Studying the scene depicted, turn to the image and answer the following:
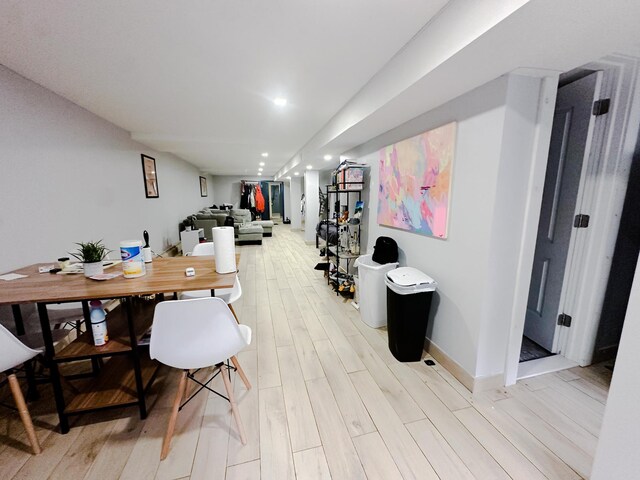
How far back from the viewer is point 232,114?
3.08 meters

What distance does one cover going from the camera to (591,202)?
6.38 feet

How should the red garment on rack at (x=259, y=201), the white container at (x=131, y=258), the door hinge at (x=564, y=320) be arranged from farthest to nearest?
the red garment on rack at (x=259, y=201) < the door hinge at (x=564, y=320) < the white container at (x=131, y=258)

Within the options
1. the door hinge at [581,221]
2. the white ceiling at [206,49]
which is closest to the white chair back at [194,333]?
the white ceiling at [206,49]

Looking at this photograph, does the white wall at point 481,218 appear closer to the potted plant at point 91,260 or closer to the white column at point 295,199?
the potted plant at point 91,260

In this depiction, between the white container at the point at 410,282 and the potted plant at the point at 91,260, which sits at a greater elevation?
the potted plant at the point at 91,260

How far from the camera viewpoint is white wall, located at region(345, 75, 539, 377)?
1.57 metres

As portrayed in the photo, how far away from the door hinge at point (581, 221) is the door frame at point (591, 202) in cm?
3

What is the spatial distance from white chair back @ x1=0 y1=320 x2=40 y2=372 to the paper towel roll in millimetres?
990

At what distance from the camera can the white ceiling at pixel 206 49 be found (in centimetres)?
134

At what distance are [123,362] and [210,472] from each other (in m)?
1.10

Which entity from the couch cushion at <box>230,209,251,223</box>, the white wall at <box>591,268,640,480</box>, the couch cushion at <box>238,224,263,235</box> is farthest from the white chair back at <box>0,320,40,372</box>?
the couch cushion at <box>230,209,251,223</box>

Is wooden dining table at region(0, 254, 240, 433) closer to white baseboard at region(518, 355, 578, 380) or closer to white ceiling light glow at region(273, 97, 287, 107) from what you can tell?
white ceiling light glow at region(273, 97, 287, 107)

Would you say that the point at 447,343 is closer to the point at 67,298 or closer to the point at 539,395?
the point at 539,395

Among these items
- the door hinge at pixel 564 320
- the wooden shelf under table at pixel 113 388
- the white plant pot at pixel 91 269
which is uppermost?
the white plant pot at pixel 91 269
